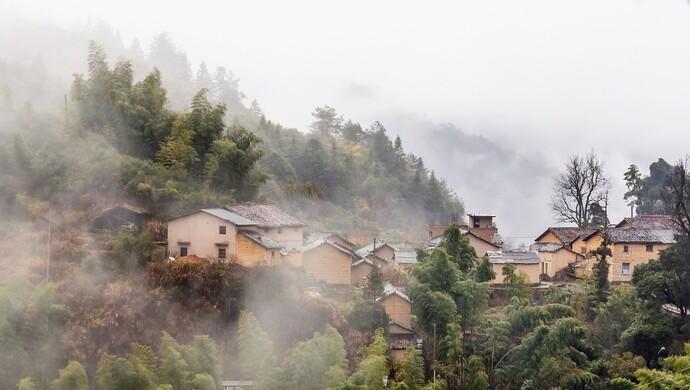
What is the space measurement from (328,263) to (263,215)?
190 centimetres

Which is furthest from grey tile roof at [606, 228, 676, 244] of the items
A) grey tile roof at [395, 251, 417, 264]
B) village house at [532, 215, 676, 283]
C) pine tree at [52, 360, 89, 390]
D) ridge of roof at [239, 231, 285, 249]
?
pine tree at [52, 360, 89, 390]

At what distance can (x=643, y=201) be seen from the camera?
29.9 m

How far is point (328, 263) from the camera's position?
56.9 ft

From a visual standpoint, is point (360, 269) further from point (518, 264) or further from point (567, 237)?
point (567, 237)

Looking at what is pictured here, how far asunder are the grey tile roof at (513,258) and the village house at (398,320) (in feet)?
14.0

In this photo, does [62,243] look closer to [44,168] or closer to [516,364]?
[44,168]

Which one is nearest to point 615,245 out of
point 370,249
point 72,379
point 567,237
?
point 567,237

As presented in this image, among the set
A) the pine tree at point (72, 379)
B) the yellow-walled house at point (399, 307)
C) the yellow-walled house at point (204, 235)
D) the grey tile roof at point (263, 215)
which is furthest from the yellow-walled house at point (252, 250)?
the pine tree at point (72, 379)

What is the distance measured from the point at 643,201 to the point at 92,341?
2384cm

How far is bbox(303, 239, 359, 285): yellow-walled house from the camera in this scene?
1723 cm

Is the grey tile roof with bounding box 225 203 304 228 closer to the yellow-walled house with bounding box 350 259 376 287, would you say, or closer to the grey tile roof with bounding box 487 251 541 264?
the yellow-walled house with bounding box 350 259 376 287

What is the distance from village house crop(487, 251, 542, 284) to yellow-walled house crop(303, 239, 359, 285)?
3943 mm

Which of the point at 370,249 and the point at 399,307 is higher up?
the point at 370,249

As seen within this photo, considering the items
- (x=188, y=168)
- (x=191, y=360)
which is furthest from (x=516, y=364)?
(x=188, y=168)
